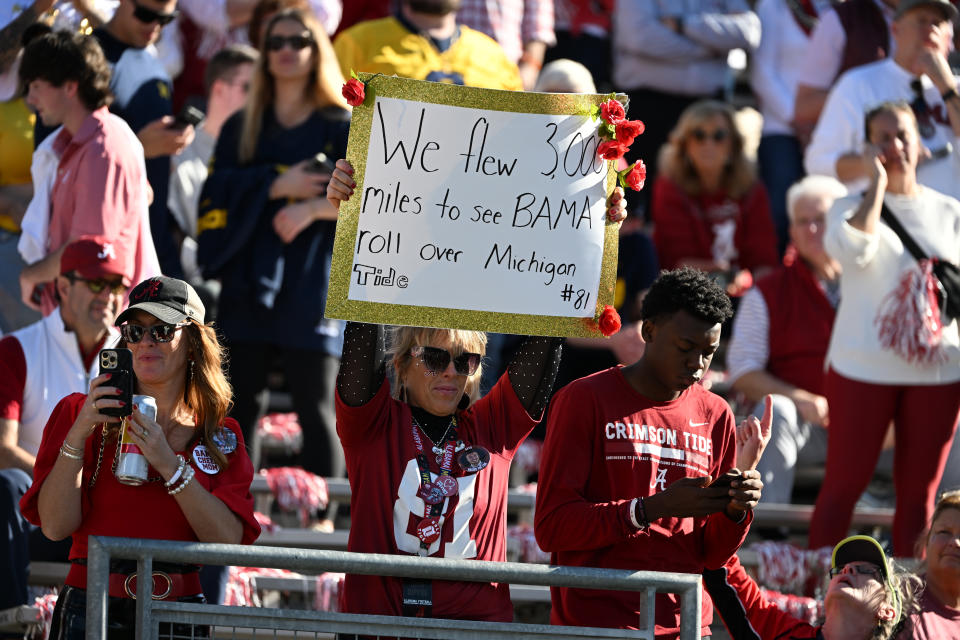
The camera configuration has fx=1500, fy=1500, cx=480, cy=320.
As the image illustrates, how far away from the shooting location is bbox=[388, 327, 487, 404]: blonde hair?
4133 millimetres

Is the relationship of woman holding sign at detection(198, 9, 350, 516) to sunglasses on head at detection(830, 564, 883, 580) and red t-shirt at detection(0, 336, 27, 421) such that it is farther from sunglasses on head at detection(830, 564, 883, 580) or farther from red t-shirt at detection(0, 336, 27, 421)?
sunglasses on head at detection(830, 564, 883, 580)

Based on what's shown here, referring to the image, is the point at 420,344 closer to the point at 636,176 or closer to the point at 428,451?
the point at 428,451

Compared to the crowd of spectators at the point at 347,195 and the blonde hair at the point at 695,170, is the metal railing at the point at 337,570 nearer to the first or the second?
the crowd of spectators at the point at 347,195

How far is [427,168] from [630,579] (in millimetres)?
1295

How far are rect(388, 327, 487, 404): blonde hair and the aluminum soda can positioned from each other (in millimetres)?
739

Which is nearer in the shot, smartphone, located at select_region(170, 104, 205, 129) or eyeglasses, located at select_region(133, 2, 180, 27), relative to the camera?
smartphone, located at select_region(170, 104, 205, 129)

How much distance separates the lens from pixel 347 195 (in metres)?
4.09

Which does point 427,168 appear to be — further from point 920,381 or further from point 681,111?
point 681,111

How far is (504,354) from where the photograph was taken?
7410mm

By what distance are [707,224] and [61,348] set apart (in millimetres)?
3826

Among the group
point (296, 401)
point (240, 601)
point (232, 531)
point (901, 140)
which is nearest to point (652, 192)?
point (901, 140)

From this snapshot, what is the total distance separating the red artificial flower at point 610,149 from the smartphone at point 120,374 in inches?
55.1

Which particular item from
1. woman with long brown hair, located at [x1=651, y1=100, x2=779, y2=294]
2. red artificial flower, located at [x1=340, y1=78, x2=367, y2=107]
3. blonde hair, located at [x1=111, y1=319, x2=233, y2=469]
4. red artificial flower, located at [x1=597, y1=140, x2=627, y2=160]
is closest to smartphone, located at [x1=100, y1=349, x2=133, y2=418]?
blonde hair, located at [x1=111, y1=319, x2=233, y2=469]

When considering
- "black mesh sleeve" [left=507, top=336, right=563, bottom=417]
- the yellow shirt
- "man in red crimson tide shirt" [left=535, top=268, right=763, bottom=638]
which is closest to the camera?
"man in red crimson tide shirt" [left=535, top=268, right=763, bottom=638]
